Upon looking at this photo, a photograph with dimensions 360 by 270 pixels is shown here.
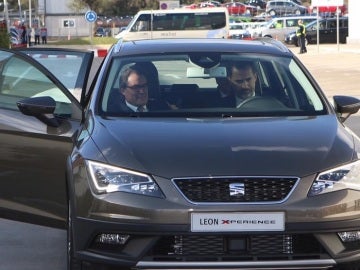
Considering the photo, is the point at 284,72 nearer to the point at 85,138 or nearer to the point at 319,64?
the point at 85,138

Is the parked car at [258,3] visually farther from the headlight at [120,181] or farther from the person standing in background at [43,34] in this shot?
the headlight at [120,181]

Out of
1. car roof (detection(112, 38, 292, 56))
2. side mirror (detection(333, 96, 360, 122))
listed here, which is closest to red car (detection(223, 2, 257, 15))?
car roof (detection(112, 38, 292, 56))

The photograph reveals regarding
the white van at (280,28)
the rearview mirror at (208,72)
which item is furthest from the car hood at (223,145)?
the white van at (280,28)

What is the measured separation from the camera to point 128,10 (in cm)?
9088

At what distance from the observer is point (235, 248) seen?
13.8 feet

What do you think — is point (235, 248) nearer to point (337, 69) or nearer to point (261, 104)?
point (261, 104)

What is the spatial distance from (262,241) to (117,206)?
79 centimetres

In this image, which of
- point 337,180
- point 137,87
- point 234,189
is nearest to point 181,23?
point 137,87

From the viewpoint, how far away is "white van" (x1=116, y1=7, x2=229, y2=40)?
37.6 m

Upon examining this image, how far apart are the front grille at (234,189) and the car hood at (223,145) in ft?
0.13

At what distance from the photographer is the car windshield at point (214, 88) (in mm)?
5328

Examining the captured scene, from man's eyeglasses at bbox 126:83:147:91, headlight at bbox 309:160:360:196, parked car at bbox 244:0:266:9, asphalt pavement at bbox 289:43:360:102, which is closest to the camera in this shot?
headlight at bbox 309:160:360:196

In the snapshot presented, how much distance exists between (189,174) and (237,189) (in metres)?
0.26

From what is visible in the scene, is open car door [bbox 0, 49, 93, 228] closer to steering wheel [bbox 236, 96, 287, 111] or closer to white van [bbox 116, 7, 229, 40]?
steering wheel [bbox 236, 96, 287, 111]
